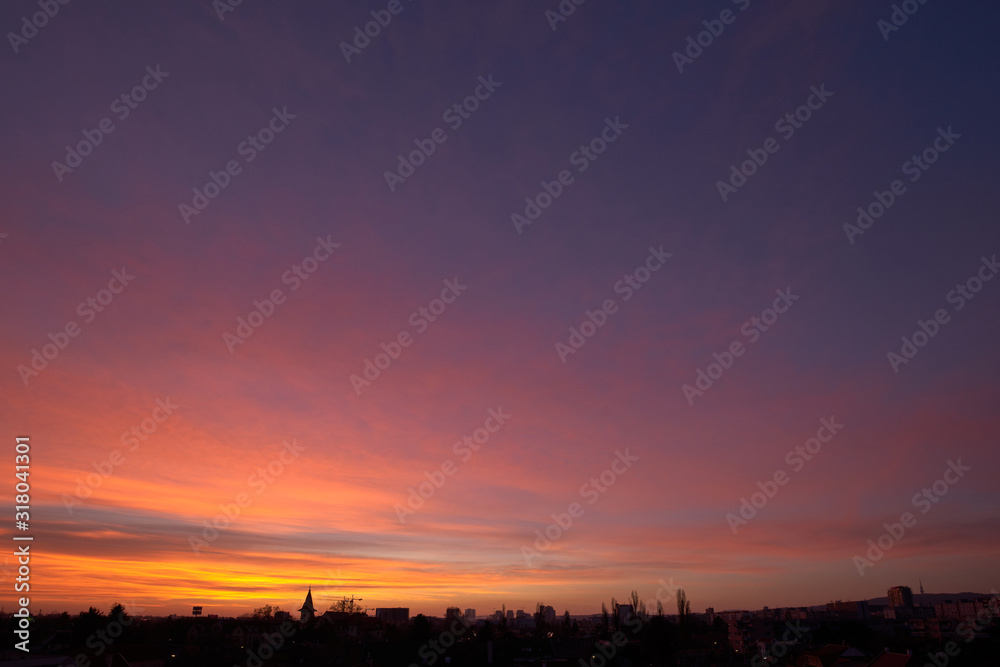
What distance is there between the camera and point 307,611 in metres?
124

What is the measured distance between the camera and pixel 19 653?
48.7 m

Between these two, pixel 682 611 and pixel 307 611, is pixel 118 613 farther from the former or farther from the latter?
pixel 682 611

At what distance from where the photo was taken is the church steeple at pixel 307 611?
116 metres

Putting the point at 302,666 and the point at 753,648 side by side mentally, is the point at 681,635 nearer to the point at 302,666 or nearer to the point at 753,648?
the point at 753,648

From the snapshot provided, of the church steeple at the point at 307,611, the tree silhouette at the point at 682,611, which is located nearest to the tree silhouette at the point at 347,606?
the church steeple at the point at 307,611

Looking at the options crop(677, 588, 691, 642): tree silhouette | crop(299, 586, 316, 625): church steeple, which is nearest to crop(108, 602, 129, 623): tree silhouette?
crop(299, 586, 316, 625): church steeple

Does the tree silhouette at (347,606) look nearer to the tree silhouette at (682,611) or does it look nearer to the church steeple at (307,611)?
the church steeple at (307,611)

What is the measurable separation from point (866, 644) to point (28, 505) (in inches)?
4348

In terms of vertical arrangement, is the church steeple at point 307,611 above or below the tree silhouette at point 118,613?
below

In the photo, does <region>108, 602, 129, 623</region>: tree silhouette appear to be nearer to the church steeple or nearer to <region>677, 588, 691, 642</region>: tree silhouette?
the church steeple

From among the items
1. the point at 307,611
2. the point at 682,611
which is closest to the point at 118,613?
the point at 307,611

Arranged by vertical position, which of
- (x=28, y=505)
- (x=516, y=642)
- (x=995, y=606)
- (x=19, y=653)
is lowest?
(x=995, y=606)

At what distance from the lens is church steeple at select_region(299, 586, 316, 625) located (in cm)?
11607

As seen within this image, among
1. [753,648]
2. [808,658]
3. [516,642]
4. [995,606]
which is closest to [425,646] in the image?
[516,642]
